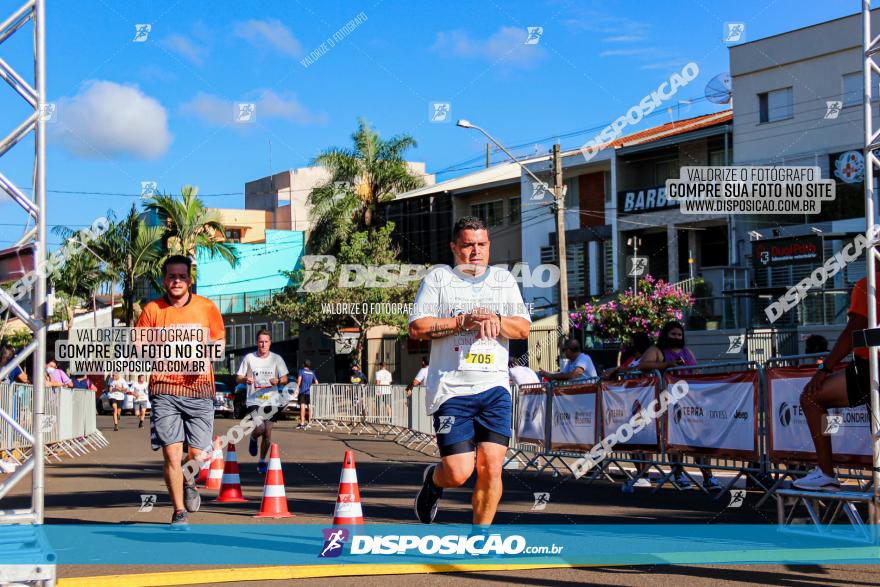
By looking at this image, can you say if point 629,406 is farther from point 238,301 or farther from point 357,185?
point 238,301

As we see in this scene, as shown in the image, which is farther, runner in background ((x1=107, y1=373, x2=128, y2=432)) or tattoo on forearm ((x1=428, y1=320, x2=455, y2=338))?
runner in background ((x1=107, y1=373, x2=128, y2=432))

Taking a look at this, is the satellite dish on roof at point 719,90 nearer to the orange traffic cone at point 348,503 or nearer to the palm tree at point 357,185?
the palm tree at point 357,185

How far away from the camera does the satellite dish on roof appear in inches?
1567

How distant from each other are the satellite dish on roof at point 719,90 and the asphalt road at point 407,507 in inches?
988

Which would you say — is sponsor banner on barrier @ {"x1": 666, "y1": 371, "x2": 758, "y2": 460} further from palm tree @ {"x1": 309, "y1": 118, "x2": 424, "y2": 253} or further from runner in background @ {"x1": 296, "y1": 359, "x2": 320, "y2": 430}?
palm tree @ {"x1": 309, "y1": 118, "x2": 424, "y2": 253}

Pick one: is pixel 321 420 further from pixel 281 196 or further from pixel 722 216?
pixel 281 196

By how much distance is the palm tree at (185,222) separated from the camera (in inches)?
1997

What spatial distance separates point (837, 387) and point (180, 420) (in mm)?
4733

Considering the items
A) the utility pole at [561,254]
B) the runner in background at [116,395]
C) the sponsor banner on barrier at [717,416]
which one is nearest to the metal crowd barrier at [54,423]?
the runner in background at [116,395]

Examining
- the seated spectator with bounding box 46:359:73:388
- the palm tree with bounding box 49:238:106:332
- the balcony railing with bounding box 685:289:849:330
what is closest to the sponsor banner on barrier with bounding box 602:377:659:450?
the seated spectator with bounding box 46:359:73:388

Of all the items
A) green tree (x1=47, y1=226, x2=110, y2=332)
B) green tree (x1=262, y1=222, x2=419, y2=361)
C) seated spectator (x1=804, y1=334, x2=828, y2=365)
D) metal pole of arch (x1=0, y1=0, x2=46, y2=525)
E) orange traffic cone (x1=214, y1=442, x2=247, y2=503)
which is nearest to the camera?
metal pole of arch (x1=0, y1=0, x2=46, y2=525)

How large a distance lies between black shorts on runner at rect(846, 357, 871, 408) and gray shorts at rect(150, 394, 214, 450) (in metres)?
4.64

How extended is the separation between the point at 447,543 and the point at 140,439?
20220 mm

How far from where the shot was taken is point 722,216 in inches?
1533
